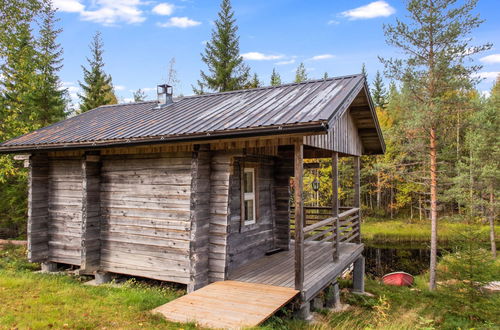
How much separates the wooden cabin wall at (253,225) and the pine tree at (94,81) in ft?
63.5

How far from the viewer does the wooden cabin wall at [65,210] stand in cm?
894

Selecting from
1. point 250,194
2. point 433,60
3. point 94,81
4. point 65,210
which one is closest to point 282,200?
point 250,194

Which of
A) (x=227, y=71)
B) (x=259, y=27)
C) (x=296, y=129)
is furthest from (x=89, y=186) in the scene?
(x=259, y=27)

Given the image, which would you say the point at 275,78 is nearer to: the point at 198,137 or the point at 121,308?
the point at 198,137

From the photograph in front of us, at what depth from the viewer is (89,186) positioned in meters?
8.34

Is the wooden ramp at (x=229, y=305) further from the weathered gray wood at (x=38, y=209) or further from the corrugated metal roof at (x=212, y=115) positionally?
the weathered gray wood at (x=38, y=209)

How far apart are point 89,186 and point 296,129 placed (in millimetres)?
5435

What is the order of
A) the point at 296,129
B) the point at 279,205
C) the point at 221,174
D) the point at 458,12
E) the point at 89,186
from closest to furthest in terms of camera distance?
the point at 296,129
the point at 221,174
the point at 89,186
the point at 279,205
the point at 458,12

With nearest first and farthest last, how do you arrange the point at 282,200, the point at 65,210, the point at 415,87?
the point at 65,210
the point at 282,200
the point at 415,87

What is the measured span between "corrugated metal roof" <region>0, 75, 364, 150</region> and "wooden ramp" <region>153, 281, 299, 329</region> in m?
2.94

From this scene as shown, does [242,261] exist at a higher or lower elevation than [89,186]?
lower

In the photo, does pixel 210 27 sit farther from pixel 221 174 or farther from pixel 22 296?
pixel 22 296

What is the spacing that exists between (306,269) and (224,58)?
21.4 m

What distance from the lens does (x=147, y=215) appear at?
311 inches
